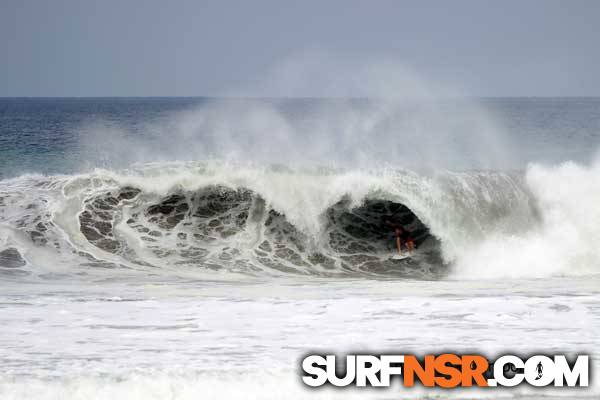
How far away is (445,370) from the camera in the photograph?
5316 millimetres

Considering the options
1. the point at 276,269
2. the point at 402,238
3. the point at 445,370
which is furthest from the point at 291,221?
the point at 445,370

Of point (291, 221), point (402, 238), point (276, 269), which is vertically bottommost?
point (276, 269)

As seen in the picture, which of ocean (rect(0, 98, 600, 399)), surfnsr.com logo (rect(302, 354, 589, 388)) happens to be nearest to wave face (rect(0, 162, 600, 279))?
ocean (rect(0, 98, 600, 399))

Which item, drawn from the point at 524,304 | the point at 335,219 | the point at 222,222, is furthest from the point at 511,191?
the point at 524,304

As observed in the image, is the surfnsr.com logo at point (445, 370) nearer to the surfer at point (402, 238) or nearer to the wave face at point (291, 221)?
the wave face at point (291, 221)

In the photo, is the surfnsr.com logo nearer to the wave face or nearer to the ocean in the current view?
the ocean

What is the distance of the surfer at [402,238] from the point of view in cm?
1194

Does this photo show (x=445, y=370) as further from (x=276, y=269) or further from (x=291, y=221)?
(x=291, y=221)

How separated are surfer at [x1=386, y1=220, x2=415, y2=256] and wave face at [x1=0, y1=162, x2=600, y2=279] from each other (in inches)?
4.2

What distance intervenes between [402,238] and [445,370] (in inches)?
270

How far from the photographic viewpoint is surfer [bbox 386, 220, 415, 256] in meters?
11.9

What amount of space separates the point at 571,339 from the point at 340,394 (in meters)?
2.37

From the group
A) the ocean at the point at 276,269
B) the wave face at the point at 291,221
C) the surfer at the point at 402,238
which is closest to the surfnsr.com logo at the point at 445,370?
the ocean at the point at 276,269

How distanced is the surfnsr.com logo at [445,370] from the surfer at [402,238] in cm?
632
